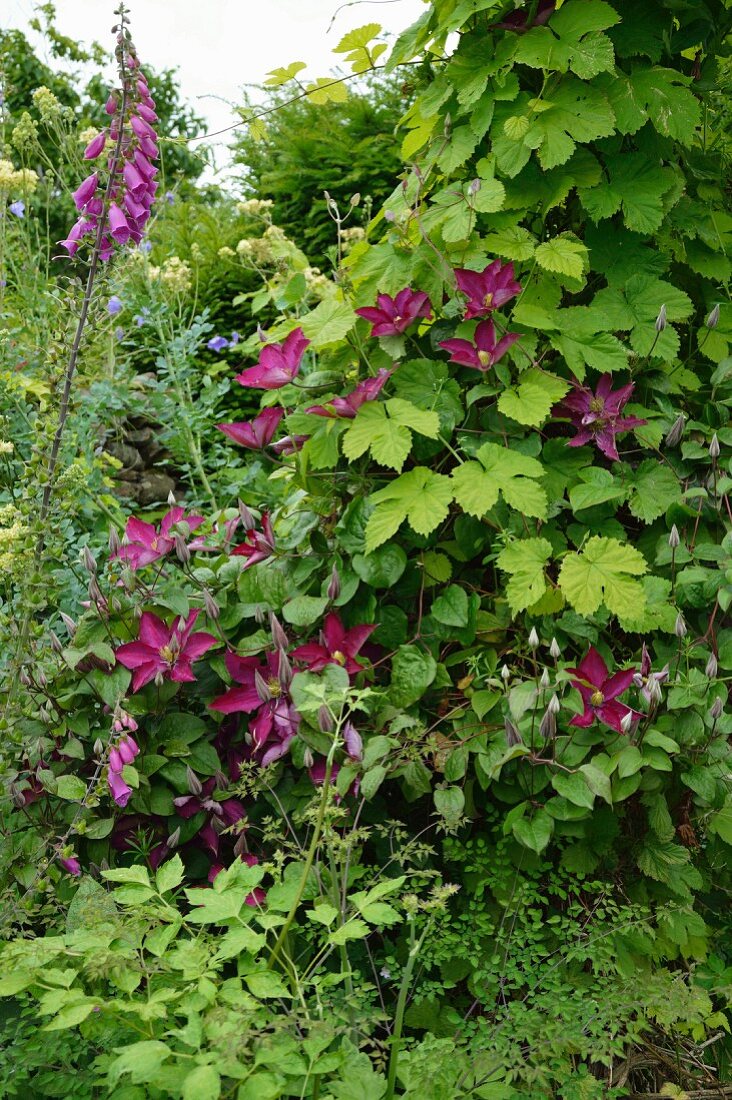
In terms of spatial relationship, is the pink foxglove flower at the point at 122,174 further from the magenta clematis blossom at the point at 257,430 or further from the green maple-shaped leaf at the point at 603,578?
the green maple-shaped leaf at the point at 603,578

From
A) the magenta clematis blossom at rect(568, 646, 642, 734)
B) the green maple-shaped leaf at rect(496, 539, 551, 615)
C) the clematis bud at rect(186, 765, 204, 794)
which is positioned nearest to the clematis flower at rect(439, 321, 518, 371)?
the green maple-shaped leaf at rect(496, 539, 551, 615)

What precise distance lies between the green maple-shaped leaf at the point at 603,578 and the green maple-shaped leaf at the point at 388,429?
374mm

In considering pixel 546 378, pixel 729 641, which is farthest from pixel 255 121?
pixel 729 641

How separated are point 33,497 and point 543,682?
110 cm

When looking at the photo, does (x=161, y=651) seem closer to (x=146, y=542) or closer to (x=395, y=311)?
(x=146, y=542)

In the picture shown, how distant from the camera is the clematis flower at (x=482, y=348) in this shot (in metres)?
2.04

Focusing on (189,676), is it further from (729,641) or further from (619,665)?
(729,641)

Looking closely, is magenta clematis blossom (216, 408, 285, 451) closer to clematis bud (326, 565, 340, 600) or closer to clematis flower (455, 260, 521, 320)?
clematis bud (326, 565, 340, 600)

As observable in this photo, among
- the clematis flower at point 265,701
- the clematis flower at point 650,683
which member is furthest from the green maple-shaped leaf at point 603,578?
the clematis flower at point 265,701

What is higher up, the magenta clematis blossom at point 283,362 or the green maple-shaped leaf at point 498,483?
the magenta clematis blossom at point 283,362

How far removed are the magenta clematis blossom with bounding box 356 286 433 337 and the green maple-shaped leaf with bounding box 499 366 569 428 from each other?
0.25 metres

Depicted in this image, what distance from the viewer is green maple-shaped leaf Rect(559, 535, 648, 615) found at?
6.03 ft

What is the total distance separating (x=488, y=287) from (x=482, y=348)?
0.41 feet

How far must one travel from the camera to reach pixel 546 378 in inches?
81.8
